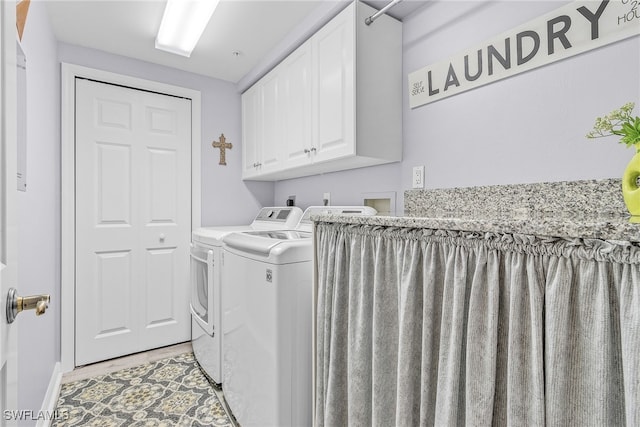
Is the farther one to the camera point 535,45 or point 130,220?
point 130,220

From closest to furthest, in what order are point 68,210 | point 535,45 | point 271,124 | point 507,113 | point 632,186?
1. point 632,186
2. point 535,45
3. point 507,113
4. point 68,210
5. point 271,124

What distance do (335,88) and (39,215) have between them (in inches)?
71.1

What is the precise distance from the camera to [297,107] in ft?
7.17

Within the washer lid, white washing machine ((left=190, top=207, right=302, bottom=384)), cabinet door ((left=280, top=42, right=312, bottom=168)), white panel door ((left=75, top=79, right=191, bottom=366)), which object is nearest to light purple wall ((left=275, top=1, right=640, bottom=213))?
cabinet door ((left=280, top=42, right=312, bottom=168))

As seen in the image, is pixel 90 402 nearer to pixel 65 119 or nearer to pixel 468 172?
pixel 65 119

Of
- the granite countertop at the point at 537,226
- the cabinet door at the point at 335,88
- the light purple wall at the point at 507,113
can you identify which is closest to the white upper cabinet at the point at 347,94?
the cabinet door at the point at 335,88

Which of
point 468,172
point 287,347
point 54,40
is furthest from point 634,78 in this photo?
point 54,40

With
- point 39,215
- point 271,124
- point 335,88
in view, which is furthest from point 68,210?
point 335,88

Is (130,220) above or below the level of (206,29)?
below

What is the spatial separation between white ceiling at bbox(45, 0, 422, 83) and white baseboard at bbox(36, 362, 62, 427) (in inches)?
91.3

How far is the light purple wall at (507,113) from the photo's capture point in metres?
1.14

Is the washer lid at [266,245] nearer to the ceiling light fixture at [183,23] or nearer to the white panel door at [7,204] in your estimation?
the white panel door at [7,204]

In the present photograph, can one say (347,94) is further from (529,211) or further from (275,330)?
(275,330)

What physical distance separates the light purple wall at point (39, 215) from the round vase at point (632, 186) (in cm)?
217
